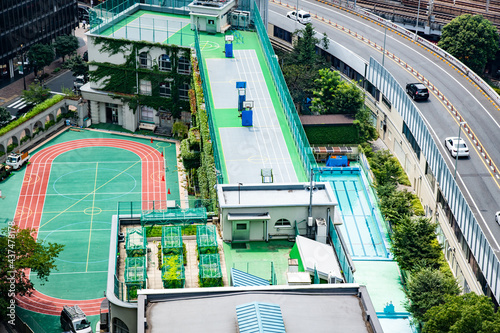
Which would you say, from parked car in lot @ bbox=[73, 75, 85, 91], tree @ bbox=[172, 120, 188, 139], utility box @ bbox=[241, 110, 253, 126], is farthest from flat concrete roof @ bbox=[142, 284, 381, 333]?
parked car in lot @ bbox=[73, 75, 85, 91]

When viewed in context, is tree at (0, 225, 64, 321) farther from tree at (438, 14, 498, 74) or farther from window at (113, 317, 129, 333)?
tree at (438, 14, 498, 74)

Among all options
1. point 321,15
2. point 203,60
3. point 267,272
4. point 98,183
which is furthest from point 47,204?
point 321,15

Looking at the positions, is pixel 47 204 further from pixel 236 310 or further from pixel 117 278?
pixel 236 310

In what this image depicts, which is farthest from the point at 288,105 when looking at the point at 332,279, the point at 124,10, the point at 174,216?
the point at 124,10

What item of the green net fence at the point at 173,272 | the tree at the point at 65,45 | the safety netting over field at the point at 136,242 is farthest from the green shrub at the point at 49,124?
A: the green net fence at the point at 173,272

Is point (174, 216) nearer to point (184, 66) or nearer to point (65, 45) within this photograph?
point (184, 66)

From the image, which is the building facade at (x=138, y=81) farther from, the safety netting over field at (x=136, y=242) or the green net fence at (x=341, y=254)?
the green net fence at (x=341, y=254)
